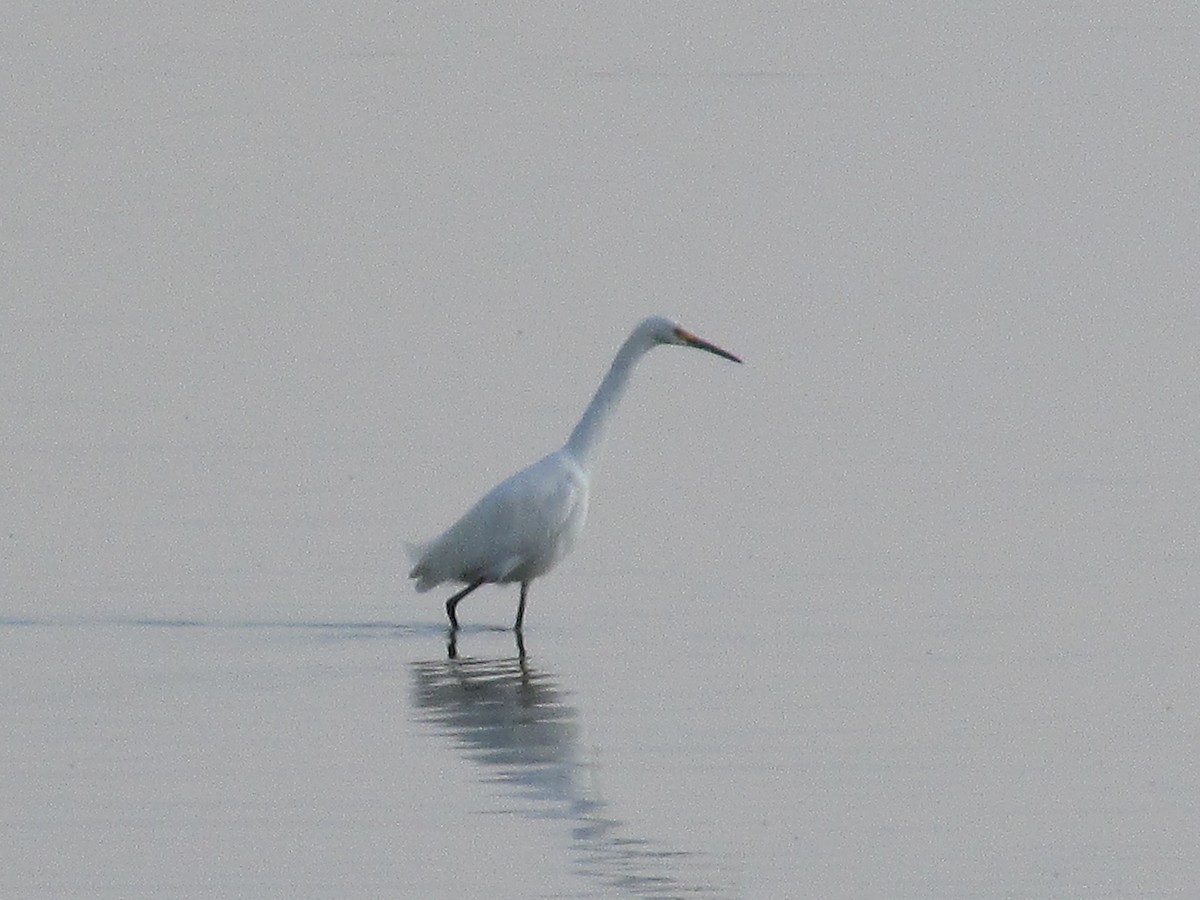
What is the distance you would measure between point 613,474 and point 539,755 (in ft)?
22.2

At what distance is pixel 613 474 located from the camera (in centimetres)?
1994

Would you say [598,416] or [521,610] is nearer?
[521,610]

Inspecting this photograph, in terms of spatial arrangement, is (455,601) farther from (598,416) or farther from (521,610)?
(598,416)

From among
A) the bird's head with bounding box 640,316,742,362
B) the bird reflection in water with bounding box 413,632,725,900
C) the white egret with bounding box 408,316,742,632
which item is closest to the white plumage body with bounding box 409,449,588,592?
the white egret with bounding box 408,316,742,632

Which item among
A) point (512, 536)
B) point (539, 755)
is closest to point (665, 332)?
point (512, 536)

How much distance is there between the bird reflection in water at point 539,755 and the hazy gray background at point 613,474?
36 mm

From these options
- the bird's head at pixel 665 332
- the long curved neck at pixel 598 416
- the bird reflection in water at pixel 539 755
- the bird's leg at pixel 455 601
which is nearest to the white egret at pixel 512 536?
the bird's leg at pixel 455 601

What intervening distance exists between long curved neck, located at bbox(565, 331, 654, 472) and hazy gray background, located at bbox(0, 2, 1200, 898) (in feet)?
2.17

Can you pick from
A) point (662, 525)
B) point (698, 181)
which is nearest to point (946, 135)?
point (698, 181)

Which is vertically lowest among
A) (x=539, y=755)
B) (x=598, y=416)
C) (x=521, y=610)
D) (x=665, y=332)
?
(x=539, y=755)

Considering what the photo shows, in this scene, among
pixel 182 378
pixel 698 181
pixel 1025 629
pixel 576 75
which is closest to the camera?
pixel 1025 629

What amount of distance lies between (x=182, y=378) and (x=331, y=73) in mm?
16543

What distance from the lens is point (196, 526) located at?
724 inches

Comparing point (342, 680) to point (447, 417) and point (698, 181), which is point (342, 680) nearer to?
point (447, 417)
